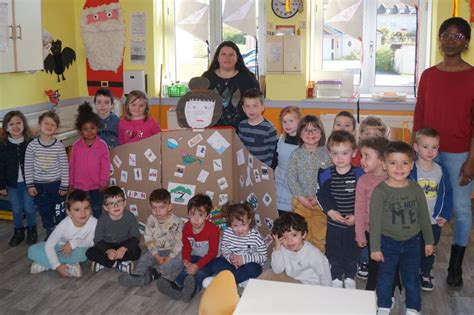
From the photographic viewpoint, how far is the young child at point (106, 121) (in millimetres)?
4707

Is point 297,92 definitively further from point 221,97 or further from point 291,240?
point 291,240

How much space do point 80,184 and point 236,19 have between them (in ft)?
9.34

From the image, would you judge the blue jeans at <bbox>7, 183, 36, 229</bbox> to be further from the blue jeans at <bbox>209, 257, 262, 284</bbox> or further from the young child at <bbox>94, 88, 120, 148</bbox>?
the blue jeans at <bbox>209, 257, 262, 284</bbox>

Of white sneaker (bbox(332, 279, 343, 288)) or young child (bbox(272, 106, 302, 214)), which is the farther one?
young child (bbox(272, 106, 302, 214))

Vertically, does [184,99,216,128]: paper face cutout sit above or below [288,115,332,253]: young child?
above

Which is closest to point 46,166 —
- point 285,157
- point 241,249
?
point 241,249

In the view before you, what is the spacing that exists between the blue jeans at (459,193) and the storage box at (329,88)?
2.54 metres

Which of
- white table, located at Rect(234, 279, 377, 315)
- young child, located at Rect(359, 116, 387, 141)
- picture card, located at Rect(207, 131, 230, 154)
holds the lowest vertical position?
white table, located at Rect(234, 279, 377, 315)

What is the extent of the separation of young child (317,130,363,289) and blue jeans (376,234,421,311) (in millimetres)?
301

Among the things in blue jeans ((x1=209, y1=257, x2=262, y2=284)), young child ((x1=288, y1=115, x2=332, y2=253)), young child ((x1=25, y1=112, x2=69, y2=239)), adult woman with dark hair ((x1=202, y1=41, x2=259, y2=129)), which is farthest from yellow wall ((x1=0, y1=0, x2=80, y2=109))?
young child ((x1=288, y1=115, x2=332, y2=253))

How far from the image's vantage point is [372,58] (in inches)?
245

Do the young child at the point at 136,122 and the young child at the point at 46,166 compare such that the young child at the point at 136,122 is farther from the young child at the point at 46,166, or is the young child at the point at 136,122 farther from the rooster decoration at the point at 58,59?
the rooster decoration at the point at 58,59

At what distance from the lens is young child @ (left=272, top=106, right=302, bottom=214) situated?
387 cm

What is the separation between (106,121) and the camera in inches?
187
